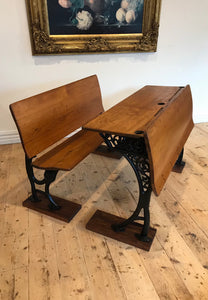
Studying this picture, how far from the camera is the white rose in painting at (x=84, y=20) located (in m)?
2.37

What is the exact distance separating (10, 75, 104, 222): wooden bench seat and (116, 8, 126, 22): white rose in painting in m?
0.91

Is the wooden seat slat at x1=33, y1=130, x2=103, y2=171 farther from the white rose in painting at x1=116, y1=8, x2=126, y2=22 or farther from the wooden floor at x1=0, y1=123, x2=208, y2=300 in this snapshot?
the white rose in painting at x1=116, y1=8, x2=126, y2=22

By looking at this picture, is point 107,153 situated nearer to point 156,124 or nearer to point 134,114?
point 134,114

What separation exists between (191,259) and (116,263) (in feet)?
1.47

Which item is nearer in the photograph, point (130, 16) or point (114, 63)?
point (130, 16)

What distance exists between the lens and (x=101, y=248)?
1.45 meters

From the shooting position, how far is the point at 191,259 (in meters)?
1.37

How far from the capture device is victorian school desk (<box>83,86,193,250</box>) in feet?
4.09

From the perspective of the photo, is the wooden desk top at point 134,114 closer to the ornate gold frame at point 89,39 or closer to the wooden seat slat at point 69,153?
the wooden seat slat at point 69,153

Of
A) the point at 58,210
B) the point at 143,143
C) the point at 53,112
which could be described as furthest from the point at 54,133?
the point at 143,143

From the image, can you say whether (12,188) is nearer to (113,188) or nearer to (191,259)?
(113,188)

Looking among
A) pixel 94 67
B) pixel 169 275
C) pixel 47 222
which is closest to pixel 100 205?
pixel 47 222

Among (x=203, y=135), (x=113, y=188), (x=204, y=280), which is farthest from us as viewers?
(x=203, y=135)

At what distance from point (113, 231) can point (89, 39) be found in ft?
6.55
